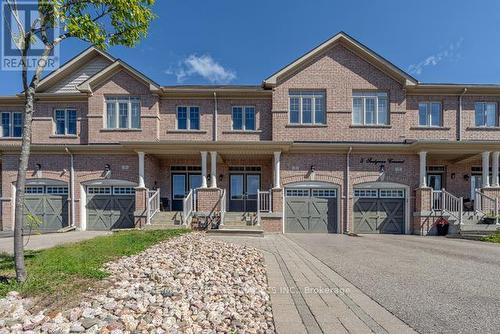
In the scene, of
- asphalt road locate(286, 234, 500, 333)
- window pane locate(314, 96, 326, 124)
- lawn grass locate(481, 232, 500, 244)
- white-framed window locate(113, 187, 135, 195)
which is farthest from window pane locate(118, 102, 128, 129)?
lawn grass locate(481, 232, 500, 244)

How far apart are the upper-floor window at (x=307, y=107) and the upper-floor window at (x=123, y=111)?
8496 millimetres

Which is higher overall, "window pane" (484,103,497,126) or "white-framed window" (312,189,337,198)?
"window pane" (484,103,497,126)

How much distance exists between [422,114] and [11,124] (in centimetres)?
2348

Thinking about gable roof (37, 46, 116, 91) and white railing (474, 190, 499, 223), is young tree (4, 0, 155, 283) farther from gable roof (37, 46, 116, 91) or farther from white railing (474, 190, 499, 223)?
white railing (474, 190, 499, 223)

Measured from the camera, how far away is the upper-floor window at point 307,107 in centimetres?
1502

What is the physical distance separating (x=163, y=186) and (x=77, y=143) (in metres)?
5.35

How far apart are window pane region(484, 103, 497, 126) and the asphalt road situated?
30.9 feet

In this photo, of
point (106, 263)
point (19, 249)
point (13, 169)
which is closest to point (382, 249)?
point (106, 263)

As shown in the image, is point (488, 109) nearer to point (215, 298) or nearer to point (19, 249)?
point (215, 298)

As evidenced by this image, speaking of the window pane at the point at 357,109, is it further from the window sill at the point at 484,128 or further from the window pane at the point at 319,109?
the window sill at the point at 484,128

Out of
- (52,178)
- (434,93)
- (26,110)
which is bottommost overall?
(52,178)

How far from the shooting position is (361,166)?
14.3 m

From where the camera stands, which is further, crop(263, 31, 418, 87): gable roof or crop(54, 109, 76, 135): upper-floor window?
crop(54, 109, 76, 135): upper-floor window

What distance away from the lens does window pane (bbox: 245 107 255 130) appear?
1551 centimetres
